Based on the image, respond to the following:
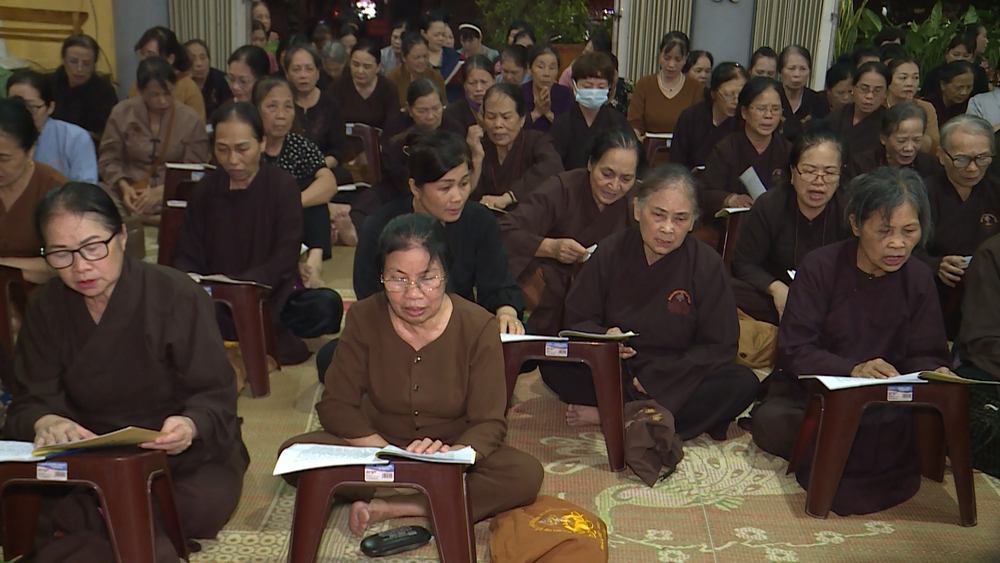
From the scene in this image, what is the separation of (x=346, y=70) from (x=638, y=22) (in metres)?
3.17

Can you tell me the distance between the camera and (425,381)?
262cm

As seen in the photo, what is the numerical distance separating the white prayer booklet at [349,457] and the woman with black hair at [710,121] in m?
3.72

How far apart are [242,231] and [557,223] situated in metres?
1.38

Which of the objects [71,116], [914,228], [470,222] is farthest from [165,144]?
[914,228]

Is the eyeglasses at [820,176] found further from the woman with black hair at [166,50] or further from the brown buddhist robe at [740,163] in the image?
the woman with black hair at [166,50]

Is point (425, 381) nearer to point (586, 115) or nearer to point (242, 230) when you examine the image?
point (242, 230)

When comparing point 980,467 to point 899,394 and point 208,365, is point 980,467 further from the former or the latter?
point 208,365

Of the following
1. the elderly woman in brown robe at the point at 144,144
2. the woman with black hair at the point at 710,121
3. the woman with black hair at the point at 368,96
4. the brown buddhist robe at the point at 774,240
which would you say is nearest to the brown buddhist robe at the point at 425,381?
the brown buddhist robe at the point at 774,240

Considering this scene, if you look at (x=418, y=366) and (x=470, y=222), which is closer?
(x=418, y=366)

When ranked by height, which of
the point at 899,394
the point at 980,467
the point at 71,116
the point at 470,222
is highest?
the point at 71,116

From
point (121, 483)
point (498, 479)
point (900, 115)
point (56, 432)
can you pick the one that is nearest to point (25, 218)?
point (56, 432)

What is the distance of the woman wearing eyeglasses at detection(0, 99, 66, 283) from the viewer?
3484 millimetres

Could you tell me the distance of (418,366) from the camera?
261 centimetres

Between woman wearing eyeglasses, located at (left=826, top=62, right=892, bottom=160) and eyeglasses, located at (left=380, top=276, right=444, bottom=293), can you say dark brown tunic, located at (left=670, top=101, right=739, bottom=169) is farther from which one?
eyeglasses, located at (left=380, top=276, right=444, bottom=293)
